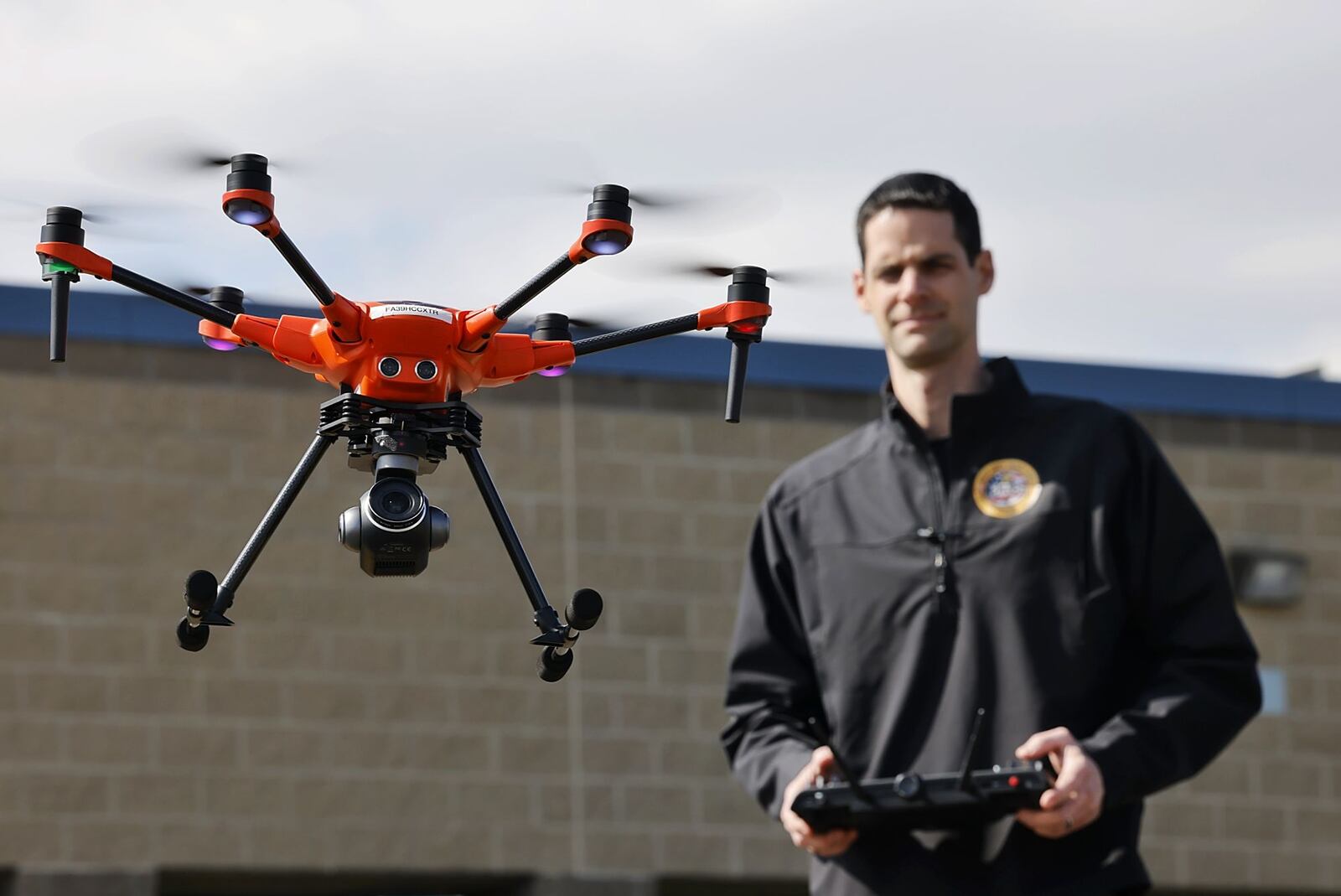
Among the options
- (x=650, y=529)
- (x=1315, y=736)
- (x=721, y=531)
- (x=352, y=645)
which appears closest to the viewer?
(x=352, y=645)

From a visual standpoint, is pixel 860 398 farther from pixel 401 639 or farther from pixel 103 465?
pixel 103 465

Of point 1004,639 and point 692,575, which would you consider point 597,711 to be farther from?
point 1004,639

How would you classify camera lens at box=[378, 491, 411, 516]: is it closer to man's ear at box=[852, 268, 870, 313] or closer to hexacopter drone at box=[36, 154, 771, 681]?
hexacopter drone at box=[36, 154, 771, 681]

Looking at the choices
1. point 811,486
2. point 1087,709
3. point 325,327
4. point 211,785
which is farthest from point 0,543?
point 325,327

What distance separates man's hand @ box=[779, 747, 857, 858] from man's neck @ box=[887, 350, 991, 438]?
2.56ft

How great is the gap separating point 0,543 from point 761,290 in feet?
26.0

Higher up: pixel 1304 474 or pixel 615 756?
pixel 1304 474

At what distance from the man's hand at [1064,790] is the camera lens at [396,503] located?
5.83 feet

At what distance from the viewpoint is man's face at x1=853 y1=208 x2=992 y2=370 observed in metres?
3.94

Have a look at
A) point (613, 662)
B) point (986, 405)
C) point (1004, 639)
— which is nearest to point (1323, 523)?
point (613, 662)

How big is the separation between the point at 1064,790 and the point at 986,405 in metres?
0.91

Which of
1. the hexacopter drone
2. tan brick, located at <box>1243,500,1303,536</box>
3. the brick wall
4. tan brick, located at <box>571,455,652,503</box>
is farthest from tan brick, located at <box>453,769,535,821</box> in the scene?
the hexacopter drone

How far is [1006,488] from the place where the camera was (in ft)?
13.4

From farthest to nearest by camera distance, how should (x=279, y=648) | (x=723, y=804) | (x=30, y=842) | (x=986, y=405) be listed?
(x=723, y=804)
(x=279, y=648)
(x=30, y=842)
(x=986, y=405)
